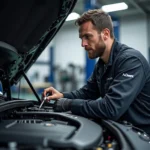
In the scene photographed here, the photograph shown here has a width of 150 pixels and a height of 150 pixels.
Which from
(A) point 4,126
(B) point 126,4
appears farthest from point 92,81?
(B) point 126,4

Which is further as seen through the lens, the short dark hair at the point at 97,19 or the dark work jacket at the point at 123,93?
the short dark hair at the point at 97,19

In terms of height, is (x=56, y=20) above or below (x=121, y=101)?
above

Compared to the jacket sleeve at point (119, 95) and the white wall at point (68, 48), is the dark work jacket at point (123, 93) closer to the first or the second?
the jacket sleeve at point (119, 95)

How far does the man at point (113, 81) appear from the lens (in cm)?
138

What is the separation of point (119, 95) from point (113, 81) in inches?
5.4

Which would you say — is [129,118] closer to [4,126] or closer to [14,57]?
[4,126]

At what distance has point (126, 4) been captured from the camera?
823 centimetres

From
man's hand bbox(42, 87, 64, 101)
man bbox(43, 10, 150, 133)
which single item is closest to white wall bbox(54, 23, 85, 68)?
man's hand bbox(42, 87, 64, 101)

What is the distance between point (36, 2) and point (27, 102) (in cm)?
69

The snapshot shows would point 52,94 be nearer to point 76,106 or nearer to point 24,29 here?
point 76,106

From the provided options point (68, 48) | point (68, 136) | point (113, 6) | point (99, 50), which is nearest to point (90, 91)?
point (99, 50)

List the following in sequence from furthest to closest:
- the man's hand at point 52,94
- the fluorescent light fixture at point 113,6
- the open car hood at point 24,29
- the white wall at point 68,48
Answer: the white wall at point 68,48 → the fluorescent light fixture at point 113,6 → the man's hand at point 52,94 → the open car hood at point 24,29

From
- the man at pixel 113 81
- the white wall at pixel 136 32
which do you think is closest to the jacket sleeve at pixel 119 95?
the man at pixel 113 81

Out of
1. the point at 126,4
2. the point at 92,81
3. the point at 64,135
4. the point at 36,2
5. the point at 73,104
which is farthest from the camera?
the point at 126,4
